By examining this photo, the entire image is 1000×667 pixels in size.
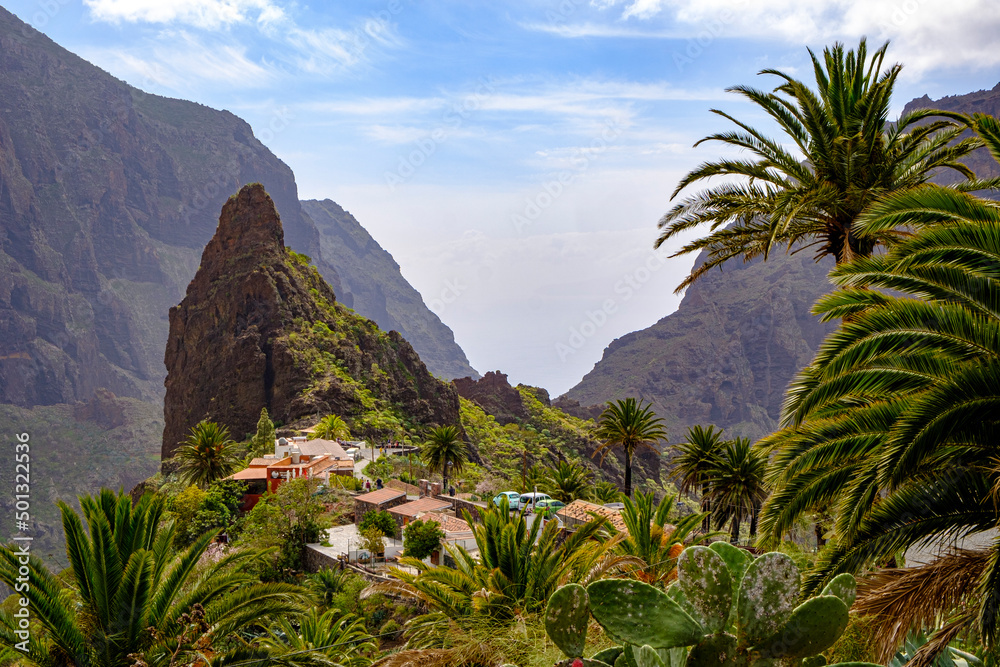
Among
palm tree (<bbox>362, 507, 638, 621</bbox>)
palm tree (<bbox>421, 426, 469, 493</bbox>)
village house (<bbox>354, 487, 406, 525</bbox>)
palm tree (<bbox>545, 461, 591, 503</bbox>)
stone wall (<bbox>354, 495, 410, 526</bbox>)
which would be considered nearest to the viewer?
palm tree (<bbox>362, 507, 638, 621</bbox>)

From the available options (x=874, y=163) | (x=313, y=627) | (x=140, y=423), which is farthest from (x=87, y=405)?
(x=874, y=163)

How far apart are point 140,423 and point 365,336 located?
119 m

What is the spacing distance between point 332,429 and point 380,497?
25947 mm

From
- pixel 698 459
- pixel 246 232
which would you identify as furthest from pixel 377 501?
pixel 246 232

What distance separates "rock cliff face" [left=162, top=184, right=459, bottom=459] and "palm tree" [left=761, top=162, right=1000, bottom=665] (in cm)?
6619

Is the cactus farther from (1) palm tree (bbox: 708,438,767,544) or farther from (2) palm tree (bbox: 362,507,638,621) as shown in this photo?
(1) palm tree (bbox: 708,438,767,544)

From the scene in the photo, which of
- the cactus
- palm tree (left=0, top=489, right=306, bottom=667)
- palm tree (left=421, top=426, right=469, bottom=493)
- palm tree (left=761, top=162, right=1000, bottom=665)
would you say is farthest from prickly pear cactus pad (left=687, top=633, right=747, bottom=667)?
palm tree (left=421, top=426, right=469, bottom=493)

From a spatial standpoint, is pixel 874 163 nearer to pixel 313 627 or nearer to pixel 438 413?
pixel 313 627

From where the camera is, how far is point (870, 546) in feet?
23.7

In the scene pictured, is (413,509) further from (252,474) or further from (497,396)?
(497,396)

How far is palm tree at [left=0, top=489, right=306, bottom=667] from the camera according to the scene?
29.3ft

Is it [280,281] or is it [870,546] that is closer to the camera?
[870,546]

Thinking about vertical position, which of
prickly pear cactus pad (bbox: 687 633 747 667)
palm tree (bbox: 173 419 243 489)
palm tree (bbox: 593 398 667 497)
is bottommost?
palm tree (bbox: 173 419 243 489)

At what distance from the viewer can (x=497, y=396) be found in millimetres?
115938
